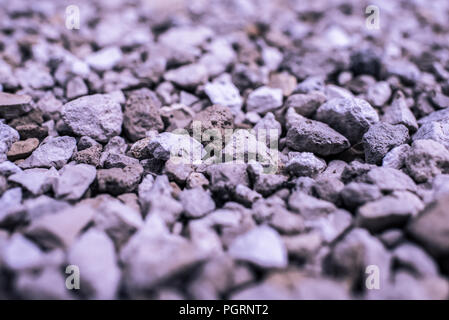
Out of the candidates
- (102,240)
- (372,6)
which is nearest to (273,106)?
(102,240)

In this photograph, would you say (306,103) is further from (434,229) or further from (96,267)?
(96,267)

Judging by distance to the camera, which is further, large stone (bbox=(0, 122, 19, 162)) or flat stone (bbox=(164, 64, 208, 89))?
flat stone (bbox=(164, 64, 208, 89))

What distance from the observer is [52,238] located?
1082mm

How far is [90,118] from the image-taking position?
5.40 ft

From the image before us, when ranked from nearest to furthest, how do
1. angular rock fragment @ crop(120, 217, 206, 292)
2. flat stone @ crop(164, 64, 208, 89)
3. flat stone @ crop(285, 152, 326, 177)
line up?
angular rock fragment @ crop(120, 217, 206, 292)
flat stone @ crop(285, 152, 326, 177)
flat stone @ crop(164, 64, 208, 89)

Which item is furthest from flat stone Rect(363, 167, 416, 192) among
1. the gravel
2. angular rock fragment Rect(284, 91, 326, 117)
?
angular rock fragment Rect(284, 91, 326, 117)

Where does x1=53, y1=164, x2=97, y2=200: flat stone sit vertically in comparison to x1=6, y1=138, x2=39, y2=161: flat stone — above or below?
below

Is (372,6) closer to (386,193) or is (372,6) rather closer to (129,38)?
(129,38)

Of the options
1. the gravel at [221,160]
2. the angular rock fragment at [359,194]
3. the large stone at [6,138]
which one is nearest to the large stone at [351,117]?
the gravel at [221,160]

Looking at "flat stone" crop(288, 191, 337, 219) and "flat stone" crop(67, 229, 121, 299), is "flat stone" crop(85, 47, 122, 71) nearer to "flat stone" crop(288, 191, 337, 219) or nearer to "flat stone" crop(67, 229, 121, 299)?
"flat stone" crop(67, 229, 121, 299)

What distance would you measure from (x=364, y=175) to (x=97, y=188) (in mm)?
1062

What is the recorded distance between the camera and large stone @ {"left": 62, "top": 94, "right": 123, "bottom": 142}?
64.6 inches

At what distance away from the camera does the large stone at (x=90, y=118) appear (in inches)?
64.6
